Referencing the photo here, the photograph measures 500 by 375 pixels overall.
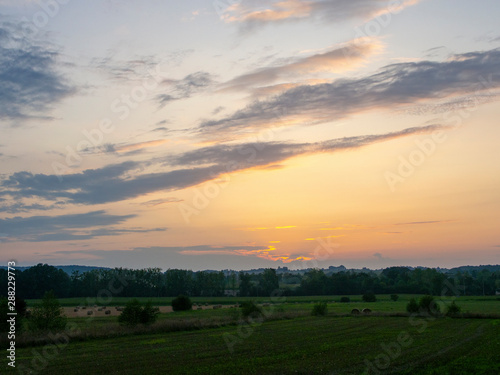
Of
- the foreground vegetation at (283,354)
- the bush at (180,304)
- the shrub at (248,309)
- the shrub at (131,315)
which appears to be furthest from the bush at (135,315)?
the bush at (180,304)

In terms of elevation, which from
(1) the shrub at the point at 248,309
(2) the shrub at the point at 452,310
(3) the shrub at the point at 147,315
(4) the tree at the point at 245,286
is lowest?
(4) the tree at the point at 245,286

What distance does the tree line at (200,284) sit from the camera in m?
137

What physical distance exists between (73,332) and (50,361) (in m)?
13.8

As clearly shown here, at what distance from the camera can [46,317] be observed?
4462cm

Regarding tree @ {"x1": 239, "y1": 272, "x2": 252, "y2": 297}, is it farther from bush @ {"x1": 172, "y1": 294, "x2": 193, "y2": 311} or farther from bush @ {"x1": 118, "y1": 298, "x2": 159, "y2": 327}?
bush @ {"x1": 118, "y1": 298, "x2": 159, "y2": 327}

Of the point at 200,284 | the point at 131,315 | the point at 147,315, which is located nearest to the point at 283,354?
the point at 147,315

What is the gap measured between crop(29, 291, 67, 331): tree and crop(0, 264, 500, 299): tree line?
95.5m

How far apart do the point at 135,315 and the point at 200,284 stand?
119233mm

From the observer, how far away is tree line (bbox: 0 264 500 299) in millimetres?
137375

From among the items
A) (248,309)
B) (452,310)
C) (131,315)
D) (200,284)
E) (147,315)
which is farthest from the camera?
(200,284)

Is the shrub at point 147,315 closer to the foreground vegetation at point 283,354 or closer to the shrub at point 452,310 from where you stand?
the foreground vegetation at point 283,354

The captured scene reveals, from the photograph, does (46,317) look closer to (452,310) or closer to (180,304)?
(180,304)

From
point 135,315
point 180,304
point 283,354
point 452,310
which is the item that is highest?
point 283,354

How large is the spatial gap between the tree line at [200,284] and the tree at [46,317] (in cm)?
9548
